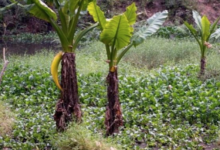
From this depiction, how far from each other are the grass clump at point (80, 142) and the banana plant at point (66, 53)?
0.45 metres

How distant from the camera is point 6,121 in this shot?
5.38m

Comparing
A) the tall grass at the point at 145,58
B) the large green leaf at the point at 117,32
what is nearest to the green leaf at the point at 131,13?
the large green leaf at the point at 117,32

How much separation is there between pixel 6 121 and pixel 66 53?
163 cm

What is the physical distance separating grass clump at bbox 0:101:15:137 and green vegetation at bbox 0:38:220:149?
4.6 inches

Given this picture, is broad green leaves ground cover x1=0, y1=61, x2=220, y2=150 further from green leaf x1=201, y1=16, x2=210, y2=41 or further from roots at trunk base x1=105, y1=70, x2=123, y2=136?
green leaf x1=201, y1=16, x2=210, y2=41

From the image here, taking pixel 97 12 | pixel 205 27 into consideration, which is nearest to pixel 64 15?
pixel 97 12

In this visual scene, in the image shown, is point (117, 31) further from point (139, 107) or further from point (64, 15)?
point (139, 107)

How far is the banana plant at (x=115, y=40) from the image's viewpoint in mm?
4516

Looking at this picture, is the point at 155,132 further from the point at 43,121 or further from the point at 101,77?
the point at 101,77

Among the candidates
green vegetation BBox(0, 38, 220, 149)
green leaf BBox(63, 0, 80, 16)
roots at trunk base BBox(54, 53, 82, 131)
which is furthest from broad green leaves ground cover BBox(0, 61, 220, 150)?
green leaf BBox(63, 0, 80, 16)

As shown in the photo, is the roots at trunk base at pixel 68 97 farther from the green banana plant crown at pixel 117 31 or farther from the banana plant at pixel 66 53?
the green banana plant crown at pixel 117 31

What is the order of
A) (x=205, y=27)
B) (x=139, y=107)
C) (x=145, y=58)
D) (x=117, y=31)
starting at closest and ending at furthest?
(x=117, y=31) < (x=139, y=107) < (x=205, y=27) < (x=145, y=58)

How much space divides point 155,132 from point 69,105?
1387 millimetres

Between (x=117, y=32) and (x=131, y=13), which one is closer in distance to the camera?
(x=117, y=32)
